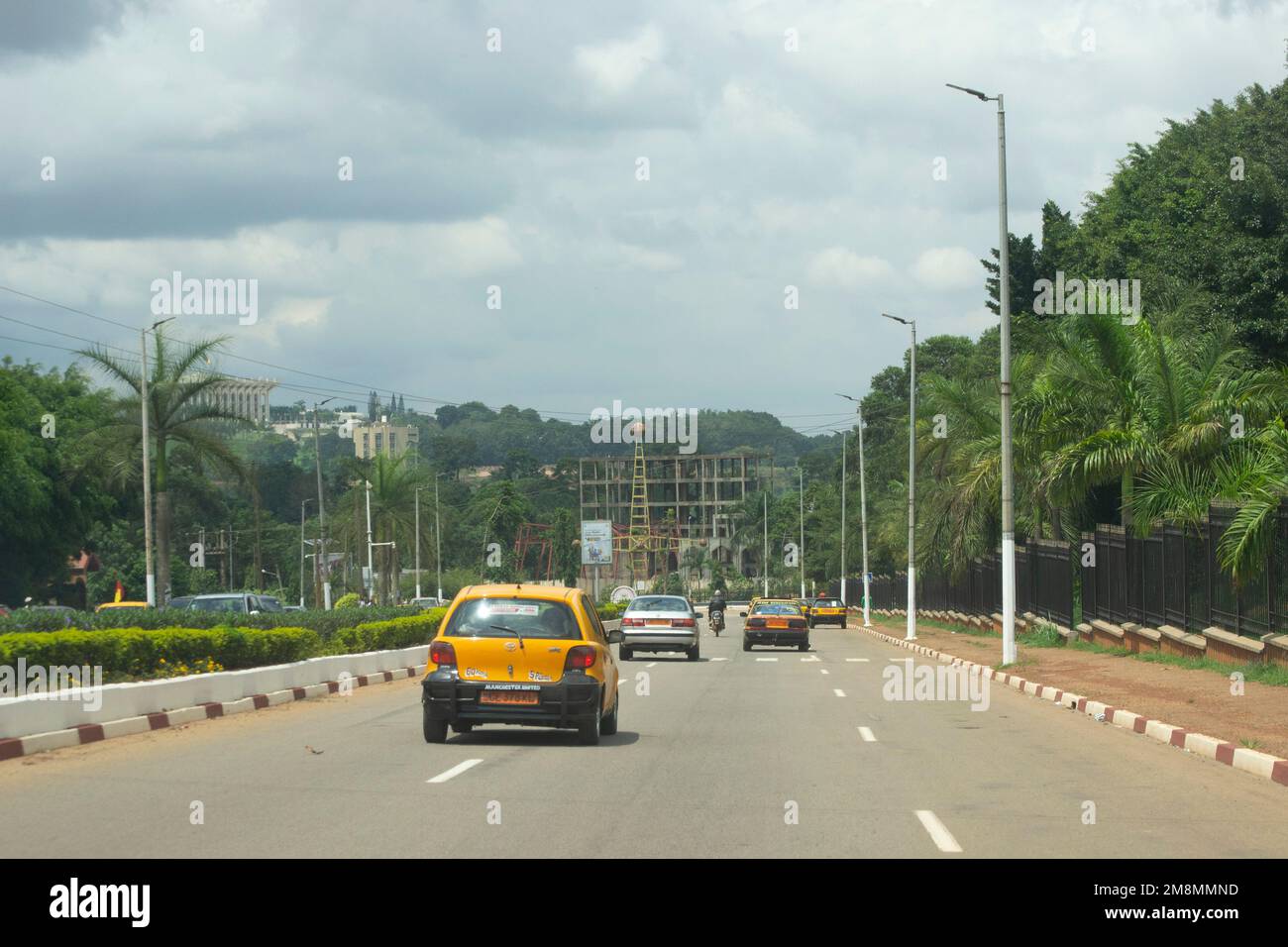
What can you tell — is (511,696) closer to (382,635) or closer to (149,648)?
(149,648)

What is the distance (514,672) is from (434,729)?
1139 millimetres

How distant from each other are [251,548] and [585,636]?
349 feet

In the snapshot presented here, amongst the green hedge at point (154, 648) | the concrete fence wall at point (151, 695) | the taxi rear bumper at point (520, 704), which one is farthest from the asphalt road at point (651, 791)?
the green hedge at point (154, 648)

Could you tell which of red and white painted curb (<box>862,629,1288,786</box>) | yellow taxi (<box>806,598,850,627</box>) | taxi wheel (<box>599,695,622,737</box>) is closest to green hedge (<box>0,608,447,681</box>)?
taxi wheel (<box>599,695,622,737</box>)

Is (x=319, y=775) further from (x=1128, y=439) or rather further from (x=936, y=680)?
(x=1128, y=439)

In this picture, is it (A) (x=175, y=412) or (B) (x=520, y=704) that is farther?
(A) (x=175, y=412)

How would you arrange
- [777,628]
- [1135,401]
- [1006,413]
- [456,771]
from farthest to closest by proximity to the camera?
[777,628] < [1135,401] < [1006,413] < [456,771]

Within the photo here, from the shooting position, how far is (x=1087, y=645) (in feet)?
113

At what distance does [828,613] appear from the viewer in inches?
2832

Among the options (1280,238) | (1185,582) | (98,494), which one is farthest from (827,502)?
(1185,582)

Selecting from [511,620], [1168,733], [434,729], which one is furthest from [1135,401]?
[434,729]

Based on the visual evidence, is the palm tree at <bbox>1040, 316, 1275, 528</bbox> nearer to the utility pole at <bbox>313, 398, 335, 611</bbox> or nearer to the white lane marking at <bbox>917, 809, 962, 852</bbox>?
the white lane marking at <bbox>917, 809, 962, 852</bbox>

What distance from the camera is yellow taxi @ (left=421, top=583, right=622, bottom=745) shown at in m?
15.1
